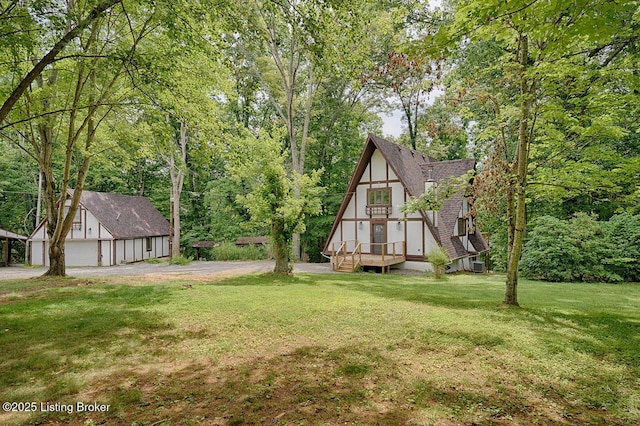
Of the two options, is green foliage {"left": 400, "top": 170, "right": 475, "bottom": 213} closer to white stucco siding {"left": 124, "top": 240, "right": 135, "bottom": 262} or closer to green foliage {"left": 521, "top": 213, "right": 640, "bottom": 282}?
green foliage {"left": 521, "top": 213, "right": 640, "bottom": 282}

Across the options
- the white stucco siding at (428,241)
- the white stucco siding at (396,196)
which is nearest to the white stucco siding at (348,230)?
the white stucco siding at (396,196)

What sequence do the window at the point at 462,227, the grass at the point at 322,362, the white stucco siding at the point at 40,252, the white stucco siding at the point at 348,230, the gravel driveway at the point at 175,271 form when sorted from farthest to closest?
1. the white stucco siding at the point at 40,252
2. the white stucco siding at the point at 348,230
3. the window at the point at 462,227
4. the gravel driveway at the point at 175,271
5. the grass at the point at 322,362

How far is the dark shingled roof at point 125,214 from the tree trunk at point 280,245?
19.1 meters

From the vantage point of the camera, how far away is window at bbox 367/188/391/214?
21.0 m

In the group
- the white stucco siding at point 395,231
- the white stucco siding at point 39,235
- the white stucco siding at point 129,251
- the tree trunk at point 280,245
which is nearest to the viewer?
the tree trunk at point 280,245

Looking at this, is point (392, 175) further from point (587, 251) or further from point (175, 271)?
point (175, 271)

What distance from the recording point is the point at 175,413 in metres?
3.41

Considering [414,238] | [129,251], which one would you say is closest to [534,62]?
[414,238]

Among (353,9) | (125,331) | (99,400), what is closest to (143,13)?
(353,9)

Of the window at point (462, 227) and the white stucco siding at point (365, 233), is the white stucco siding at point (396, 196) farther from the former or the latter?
the window at point (462, 227)

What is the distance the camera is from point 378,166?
2136 cm

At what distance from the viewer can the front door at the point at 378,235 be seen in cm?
2130

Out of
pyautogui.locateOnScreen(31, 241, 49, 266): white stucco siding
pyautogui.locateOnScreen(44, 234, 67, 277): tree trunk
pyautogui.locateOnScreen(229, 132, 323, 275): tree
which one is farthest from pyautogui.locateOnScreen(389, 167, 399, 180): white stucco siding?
pyautogui.locateOnScreen(31, 241, 49, 266): white stucco siding

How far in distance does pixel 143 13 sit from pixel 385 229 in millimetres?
16101
